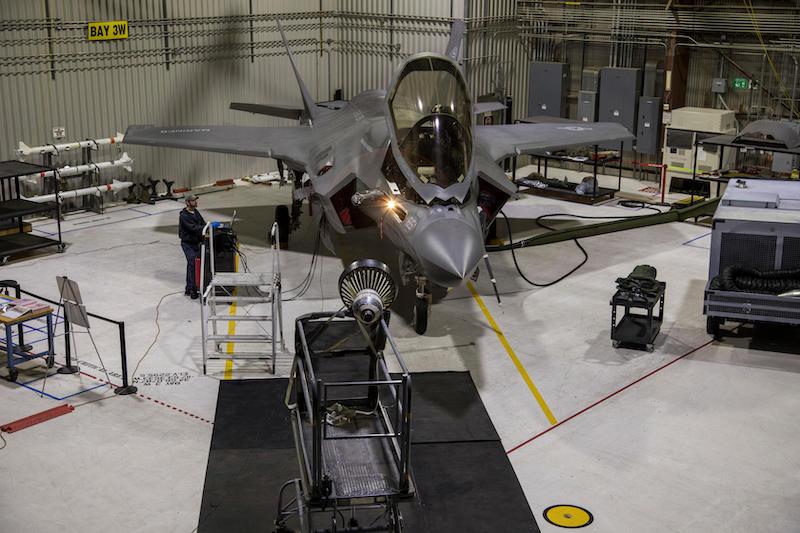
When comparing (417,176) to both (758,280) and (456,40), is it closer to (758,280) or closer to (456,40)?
(758,280)

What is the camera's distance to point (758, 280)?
46.1ft

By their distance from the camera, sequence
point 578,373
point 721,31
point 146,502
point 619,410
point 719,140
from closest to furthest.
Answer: point 146,502 < point 619,410 < point 578,373 < point 719,140 < point 721,31

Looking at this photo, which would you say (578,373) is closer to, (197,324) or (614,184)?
(197,324)

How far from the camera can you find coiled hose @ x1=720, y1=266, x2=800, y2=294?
13.9m

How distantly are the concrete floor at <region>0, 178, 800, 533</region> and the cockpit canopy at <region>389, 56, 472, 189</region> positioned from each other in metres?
2.78

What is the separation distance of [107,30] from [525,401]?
14.7 meters

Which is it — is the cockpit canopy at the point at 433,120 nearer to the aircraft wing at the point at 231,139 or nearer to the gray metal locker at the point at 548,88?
the aircraft wing at the point at 231,139

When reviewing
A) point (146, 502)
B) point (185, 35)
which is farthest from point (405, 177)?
point (185, 35)

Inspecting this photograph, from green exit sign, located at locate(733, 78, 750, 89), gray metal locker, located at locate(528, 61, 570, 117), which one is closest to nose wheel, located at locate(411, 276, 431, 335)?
green exit sign, located at locate(733, 78, 750, 89)

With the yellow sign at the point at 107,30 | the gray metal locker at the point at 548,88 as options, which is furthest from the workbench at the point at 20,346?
the gray metal locker at the point at 548,88

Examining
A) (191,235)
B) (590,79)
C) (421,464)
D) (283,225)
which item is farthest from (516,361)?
(590,79)

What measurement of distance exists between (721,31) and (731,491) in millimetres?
15811

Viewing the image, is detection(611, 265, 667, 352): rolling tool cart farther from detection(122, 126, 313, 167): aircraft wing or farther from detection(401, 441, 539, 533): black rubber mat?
detection(122, 126, 313, 167): aircraft wing

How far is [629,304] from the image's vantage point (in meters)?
14.0
